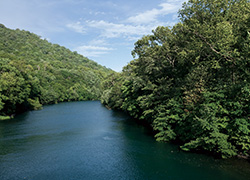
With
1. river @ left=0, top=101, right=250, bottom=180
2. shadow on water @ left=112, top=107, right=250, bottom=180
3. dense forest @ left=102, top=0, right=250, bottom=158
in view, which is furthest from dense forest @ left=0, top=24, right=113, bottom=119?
dense forest @ left=102, top=0, right=250, bottom=158

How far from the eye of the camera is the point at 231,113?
21078 mm

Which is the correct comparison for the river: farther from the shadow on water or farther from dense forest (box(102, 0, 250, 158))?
dense forest (box(102, 0, 250, 158))

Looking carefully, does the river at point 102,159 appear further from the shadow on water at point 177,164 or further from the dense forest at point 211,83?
the dense forest at point 211,83

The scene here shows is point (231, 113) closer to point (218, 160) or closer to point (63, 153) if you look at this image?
point (218, 160)

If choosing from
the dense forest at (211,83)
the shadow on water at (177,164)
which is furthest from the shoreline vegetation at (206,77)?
the shadow on water at (177,164)

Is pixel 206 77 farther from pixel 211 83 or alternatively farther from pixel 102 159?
pixel 102 159

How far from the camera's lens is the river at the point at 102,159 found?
20125 millimetres

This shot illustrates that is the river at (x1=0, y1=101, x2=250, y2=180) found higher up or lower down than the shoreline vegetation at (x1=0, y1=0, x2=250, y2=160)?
lower down

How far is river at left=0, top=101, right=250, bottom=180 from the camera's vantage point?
20.1 meters

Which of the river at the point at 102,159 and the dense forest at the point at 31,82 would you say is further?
the dense forest at the point at 31,82

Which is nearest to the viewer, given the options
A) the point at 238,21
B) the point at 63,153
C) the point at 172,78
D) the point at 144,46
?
the point at 238,21

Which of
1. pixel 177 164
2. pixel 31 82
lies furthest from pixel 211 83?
pixel 31 82

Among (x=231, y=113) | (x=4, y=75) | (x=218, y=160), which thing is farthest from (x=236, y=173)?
(x=4, y=75)

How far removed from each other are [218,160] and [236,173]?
3.14 m
